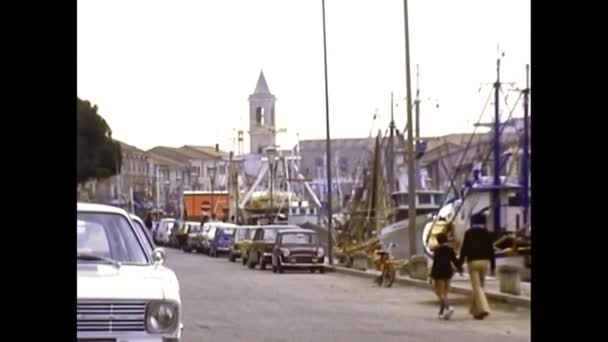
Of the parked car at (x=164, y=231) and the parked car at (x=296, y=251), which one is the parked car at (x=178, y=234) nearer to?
the parked car at (x=164, y=231)

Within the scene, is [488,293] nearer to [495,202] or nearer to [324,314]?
[324,314]

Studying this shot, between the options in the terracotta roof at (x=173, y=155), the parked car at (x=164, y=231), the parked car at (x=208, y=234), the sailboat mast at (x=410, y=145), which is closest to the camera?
the sailboat mast at (x=410, y=145)

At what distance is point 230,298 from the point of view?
23203 millimetres

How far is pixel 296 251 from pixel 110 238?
2535 centimetres

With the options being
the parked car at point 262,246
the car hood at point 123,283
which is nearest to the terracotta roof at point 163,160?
the parked car at point 262,246

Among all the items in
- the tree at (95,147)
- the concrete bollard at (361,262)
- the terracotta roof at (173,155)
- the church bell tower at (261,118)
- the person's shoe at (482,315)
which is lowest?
the concrete bollard at (361,262)

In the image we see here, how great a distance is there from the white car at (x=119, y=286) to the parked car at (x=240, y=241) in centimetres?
2910

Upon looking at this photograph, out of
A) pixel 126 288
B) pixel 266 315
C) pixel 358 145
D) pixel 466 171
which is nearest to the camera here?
pixel 126 288

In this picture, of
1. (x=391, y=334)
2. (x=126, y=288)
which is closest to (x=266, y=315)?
(x=391, y=334)

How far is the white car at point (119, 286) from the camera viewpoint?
23.7 feet
